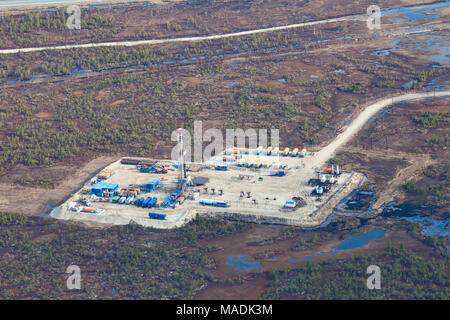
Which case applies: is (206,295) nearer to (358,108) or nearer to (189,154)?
(189,154)

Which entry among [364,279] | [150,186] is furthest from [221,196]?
[364,279]

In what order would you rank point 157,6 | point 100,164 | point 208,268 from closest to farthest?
point 208,268 < point 100,164 < point 157,6

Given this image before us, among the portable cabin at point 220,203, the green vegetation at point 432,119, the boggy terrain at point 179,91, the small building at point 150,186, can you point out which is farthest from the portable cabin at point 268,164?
the green vegetation at point 432,119

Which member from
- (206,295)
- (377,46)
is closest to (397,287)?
(206,295)

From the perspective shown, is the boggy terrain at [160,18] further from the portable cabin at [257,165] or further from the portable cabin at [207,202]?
the portable cabin at [207,202]

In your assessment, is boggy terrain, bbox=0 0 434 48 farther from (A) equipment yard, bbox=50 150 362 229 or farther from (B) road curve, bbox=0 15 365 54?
(A) equipment yard, bbox=50 150 362 229

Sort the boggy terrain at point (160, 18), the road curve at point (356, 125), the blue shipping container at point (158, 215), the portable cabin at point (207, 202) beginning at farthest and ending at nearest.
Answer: the boggy terrain at point (160, 18) < the road curve at point (356, 125) < the portable cabin at point (207, 202) < the blue shipping container at point (158, 215)
